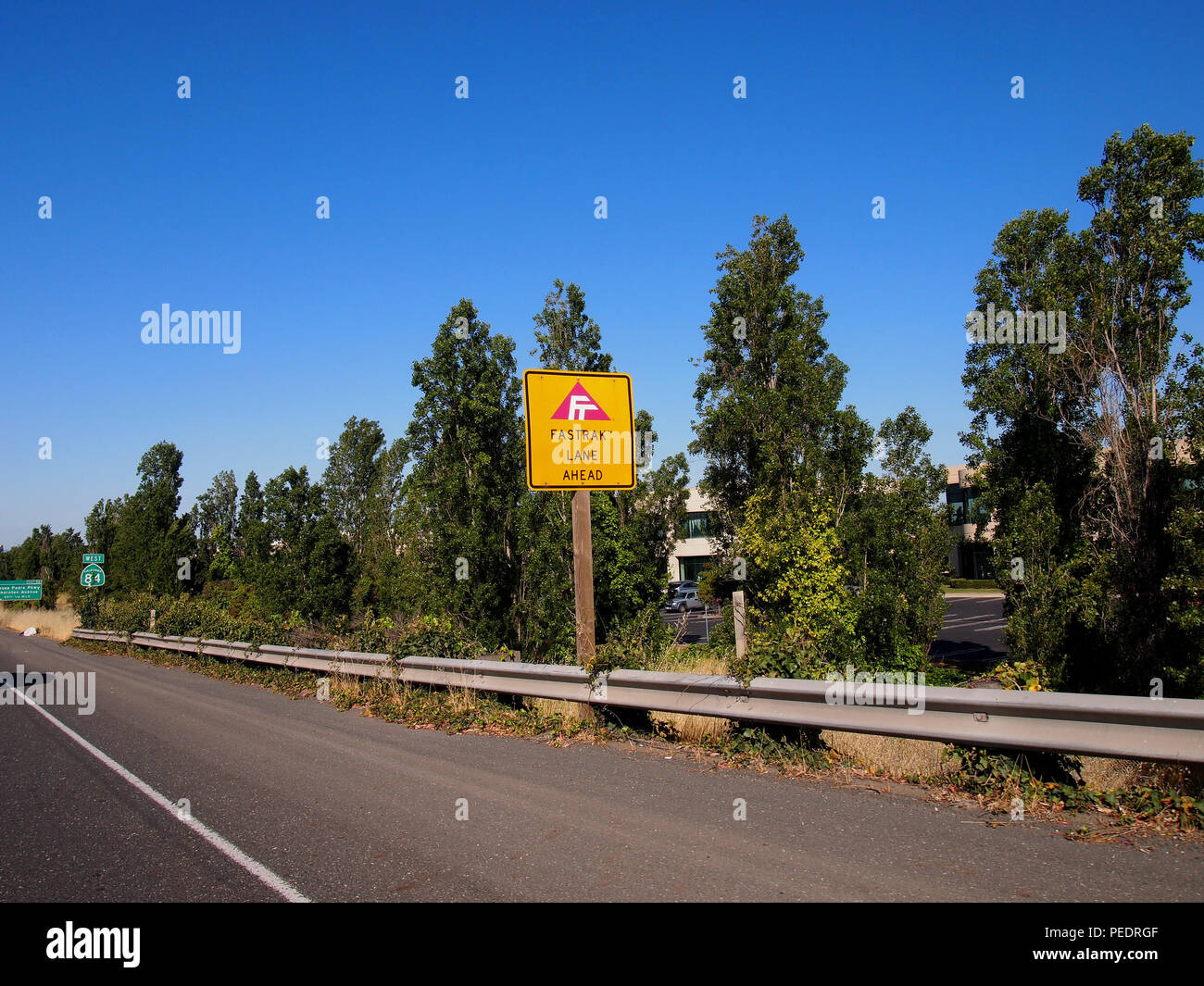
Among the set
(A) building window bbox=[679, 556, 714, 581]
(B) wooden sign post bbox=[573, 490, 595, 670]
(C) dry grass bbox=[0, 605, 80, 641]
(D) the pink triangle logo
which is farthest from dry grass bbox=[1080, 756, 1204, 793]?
(A) building window bbox=[679, 556, 714, 581]

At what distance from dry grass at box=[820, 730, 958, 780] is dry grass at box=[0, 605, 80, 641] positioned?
1480 inches

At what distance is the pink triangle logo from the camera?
28.1 feet

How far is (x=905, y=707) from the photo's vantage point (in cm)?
536

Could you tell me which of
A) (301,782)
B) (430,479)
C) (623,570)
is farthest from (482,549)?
(301,782)

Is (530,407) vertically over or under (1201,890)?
over

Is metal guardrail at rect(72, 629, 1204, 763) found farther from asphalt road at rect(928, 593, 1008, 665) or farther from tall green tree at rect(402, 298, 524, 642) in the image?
asphalt road at rect(928, 593, 1008, 665)

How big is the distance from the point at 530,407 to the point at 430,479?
9.31 meters

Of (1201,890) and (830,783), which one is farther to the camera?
(830,783)

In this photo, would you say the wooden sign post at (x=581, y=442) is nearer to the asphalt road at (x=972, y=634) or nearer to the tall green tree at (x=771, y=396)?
the tall green tree at (x=771, y=396)

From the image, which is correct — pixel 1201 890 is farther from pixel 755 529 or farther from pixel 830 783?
pixel 755 529

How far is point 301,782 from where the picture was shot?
264 inches

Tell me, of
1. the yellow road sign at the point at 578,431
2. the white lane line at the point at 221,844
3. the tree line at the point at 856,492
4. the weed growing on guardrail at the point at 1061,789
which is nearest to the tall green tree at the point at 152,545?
the tree line at the point at 856,492

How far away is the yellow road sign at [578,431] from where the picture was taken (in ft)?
27.5

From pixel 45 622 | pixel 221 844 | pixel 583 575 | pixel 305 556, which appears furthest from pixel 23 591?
pixel 221 844
